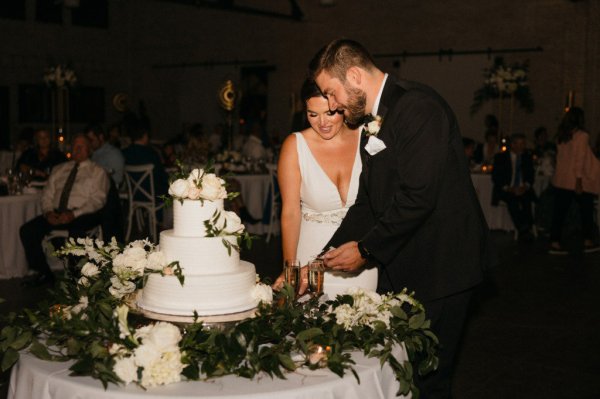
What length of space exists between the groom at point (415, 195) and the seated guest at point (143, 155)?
6344 millimetres

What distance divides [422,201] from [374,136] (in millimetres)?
296

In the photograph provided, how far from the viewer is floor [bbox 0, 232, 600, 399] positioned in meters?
4.34

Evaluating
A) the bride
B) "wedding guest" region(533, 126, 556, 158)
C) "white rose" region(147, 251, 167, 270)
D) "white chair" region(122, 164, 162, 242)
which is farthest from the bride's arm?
"wedding guest" region(533, 126, 556, 158)

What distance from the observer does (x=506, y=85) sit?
37.9 feet

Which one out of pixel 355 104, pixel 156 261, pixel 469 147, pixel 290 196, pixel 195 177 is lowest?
pixel 156 261

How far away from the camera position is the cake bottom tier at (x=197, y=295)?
7.00 feet

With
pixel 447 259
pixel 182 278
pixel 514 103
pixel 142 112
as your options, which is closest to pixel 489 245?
pixel 447 259

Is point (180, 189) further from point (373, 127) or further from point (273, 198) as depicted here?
point (273, 198)

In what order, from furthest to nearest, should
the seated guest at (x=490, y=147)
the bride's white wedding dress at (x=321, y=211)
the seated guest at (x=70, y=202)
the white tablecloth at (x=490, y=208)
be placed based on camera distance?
1. the seated guest at (x=490, y=147)
2. the white tablecloth at (x=490, y=208)
3. the seated guest at (x=70, y=202)
4. the bride's white wedding dress at (x=321, y=211)

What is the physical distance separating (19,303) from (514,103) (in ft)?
34.1

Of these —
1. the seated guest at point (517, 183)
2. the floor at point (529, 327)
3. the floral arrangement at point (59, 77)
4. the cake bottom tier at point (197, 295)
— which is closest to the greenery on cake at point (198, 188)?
the cake bottom tier at point (197, 295)

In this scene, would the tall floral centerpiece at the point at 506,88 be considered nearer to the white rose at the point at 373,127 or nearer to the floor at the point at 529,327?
Result: the floor at the point at 529,327

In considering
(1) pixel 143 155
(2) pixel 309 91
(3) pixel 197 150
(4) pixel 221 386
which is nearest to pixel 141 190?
(1) pixel 143 155

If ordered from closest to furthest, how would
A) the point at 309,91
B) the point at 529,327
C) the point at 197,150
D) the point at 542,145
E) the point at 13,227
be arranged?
the point at 309,91 < the point at 529,327 < the point at 13,227 < the point at 197,150 < the point at 542,145
